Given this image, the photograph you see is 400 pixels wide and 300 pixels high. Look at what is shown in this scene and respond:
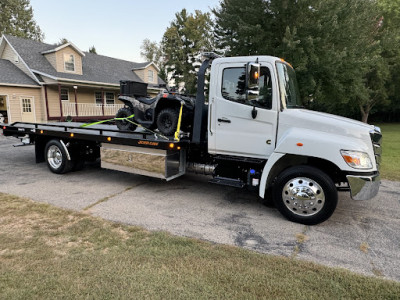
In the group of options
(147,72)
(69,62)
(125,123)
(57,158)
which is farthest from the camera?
(147,72)

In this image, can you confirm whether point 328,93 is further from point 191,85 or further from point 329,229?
point 329,229

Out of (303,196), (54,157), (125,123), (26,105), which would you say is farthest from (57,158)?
(26,105)

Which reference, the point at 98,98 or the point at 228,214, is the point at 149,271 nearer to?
the point at 228,214

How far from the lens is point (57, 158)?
742cm

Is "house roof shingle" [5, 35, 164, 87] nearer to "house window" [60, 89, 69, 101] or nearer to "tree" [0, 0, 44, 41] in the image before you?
"house window" [60, 89, 69, 101]

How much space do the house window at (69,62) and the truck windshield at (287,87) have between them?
21.1 metres

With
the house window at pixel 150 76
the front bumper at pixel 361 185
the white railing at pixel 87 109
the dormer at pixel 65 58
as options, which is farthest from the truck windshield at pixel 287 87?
the house window at pixel 150 76

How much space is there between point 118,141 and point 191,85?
11378 mm

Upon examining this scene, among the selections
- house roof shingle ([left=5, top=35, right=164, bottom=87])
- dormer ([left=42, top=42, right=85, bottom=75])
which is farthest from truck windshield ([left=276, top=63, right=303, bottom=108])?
dormer ([left=42, top=42, right=85, bottom=75])

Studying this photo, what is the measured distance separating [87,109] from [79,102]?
1.06 meters

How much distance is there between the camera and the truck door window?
15.0ft

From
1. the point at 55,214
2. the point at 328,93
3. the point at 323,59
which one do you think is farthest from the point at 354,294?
the point at 328,93

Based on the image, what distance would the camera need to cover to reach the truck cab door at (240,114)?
459 cm

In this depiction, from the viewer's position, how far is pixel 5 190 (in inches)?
235
